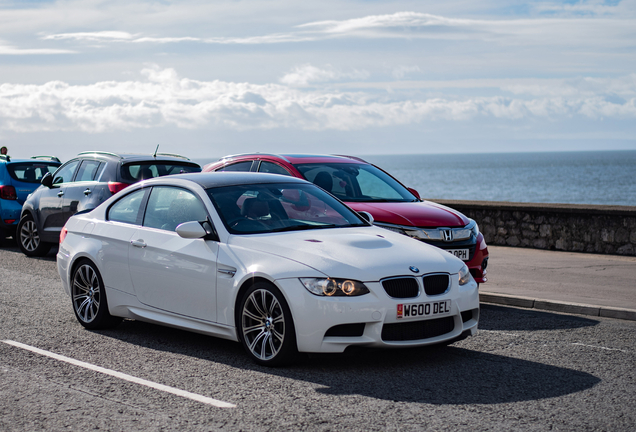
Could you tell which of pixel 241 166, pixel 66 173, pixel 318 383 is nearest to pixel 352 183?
pixel 241 166

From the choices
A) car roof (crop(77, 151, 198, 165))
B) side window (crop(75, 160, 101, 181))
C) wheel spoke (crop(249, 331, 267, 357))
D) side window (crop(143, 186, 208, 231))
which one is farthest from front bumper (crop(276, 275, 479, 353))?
side window (crop(75, 160, 101, 181))

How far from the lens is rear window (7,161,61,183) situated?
16.1 meters

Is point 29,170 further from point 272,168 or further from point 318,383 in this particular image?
point 318,383

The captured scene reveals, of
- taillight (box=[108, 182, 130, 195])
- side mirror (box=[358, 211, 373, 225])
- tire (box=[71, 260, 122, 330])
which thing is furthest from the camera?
taillight (box=[108, 182, 130, 195])

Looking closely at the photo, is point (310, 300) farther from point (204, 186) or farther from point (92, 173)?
point (92, 173)

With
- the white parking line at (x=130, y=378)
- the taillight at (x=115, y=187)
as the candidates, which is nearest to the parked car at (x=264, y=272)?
the white parking line at (x=130, y=378)

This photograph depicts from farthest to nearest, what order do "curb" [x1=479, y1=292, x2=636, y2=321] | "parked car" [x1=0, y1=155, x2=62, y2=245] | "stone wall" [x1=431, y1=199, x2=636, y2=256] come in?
→ "parked car" [x1=0, y1=155, x2=62, y2=245] < "stone wall" [x1=431, y1=199, x2=636, y2=256] < "curb" [x1=479, y1=292, x2=636, y2=321]

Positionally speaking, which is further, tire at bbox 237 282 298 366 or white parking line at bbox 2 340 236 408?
tire at bbox 237 282 298 366

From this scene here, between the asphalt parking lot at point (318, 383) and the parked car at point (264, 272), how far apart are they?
274mm

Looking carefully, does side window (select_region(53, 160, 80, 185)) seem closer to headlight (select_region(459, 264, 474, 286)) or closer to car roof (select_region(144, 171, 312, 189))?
car roof (select_region(144, 171, 312, 189))

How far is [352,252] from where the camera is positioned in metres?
6.00

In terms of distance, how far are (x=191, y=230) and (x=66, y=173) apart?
833 cm

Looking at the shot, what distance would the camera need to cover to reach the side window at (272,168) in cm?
1027

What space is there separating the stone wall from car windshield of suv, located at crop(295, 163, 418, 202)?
5688 millimetres
